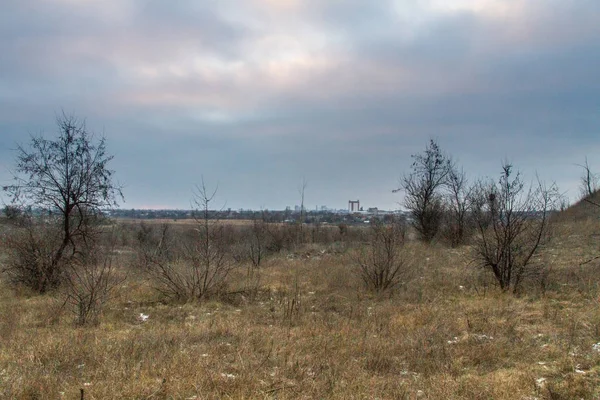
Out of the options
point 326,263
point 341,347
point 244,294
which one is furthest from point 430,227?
point 341,347

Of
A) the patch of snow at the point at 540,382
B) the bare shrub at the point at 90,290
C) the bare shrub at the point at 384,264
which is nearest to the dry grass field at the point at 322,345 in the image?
the patch of snow at the point at 540,382

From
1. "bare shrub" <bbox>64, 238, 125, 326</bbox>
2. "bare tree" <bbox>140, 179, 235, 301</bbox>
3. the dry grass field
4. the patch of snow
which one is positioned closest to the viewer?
the dry grass field

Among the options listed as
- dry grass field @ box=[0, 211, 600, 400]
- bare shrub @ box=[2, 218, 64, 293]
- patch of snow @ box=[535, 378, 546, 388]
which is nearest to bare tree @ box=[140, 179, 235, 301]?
dry grass field @ box=[0, 211, 600, 400]

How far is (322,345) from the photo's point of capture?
6430mm

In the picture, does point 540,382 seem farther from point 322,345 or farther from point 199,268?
point 199,268

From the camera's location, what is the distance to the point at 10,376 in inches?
188

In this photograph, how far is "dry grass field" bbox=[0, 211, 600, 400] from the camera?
4582 mm

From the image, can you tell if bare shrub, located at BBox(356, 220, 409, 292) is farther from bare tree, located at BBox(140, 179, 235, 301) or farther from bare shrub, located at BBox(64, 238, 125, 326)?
bare shrub, located at BBox(64, 238, 125, 326)

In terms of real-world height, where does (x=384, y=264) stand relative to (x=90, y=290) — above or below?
above

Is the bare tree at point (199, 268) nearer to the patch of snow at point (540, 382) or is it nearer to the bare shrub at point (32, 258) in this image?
the bare shrub at point (32, 258)

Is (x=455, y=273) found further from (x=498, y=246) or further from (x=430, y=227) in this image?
(x=430, y=227)

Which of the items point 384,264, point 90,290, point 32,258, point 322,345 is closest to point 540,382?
point 322,345

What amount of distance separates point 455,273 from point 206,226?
7.91m

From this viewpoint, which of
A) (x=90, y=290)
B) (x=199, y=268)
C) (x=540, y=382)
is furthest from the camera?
(x=199, y=268)
